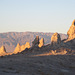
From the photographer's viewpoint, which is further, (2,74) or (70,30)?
(70,30)

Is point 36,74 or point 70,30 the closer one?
point 36,74

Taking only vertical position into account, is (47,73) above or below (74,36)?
above

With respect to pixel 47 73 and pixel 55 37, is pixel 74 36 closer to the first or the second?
pixel 55 37

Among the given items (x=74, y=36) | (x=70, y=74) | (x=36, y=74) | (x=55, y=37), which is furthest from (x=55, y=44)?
(x=36, y=74)

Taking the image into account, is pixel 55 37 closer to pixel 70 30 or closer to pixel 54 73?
pixel 70 30

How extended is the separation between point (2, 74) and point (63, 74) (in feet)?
17.2

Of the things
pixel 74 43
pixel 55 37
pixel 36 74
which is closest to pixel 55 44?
pixel 55 37

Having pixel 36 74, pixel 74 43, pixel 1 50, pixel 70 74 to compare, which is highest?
pixel 36 74

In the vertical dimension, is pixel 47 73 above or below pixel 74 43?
above

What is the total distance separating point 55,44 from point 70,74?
69.4 ft

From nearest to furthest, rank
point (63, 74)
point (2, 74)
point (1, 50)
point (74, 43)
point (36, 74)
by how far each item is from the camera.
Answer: point (2, 74) < point (36, 74) < point (63, 74) < point (74, 43) < point (1, 50)

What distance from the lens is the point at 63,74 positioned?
40.5 feet

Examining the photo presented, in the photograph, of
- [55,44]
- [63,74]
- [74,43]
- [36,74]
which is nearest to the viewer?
[36,74]

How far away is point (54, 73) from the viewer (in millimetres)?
12078
